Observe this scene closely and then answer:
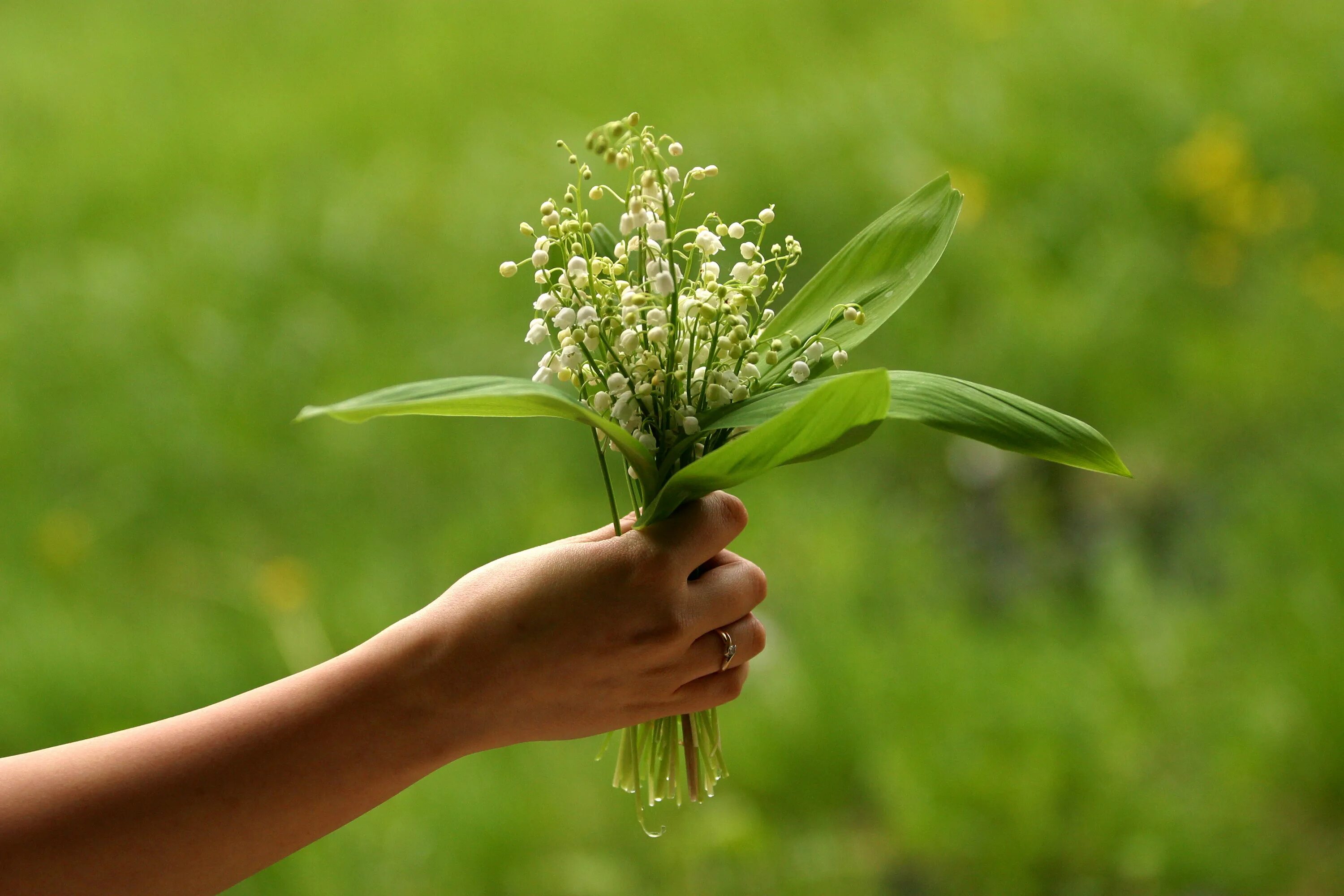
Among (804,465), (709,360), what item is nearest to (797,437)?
(709,360)

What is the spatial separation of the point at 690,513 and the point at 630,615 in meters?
0.10

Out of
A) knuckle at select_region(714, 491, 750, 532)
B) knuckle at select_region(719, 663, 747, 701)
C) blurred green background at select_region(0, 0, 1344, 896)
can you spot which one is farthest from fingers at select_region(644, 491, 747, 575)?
blurred green background at select_region(0, 0, 1344, 896)

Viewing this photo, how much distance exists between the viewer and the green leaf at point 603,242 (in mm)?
993

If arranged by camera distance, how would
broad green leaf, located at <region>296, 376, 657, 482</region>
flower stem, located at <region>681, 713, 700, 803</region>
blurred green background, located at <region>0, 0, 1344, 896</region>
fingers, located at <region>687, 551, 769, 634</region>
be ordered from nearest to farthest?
broad green leaf, located at <region>296, 376, 657, 482</region> < fingers, located at <region>687, 551, 769, 634</region> < flower stem, located at <region>681, 713, 700, 803</region> < blurred green background, located at <region>0, 0, 1344, 896</region>

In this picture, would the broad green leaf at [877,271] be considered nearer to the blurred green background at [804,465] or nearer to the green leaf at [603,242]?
the green leaf at [603,242]

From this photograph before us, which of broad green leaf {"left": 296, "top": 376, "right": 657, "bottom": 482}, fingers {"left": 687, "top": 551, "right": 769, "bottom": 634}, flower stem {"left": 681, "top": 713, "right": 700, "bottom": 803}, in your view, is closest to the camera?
broad green leaf {"left": 296, "top": 376, "right": 657, "bottom": 482}

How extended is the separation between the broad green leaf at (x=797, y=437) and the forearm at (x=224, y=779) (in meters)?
0.24

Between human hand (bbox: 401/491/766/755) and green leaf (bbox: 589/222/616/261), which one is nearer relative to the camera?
human hand (bbox: 401/491/766/755)

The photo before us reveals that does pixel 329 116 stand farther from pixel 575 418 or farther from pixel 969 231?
pixel 575 418

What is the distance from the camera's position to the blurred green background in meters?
1.73

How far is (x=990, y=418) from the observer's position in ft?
2.64

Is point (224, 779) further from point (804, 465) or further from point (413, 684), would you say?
point (804, 465)

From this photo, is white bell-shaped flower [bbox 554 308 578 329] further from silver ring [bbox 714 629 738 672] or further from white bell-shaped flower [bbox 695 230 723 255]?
silver ring [bbox 714 629 738 672]

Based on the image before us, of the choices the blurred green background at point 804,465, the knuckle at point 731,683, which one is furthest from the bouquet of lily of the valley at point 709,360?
the blurred green background at point 804,465
